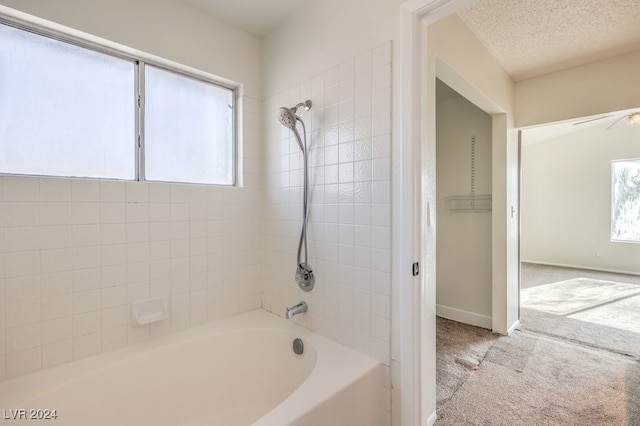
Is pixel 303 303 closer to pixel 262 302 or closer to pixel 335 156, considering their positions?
pixel 262 302

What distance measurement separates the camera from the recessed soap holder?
151cm

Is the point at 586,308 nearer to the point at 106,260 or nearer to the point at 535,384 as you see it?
the point at 535,384

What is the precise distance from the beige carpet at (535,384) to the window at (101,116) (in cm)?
215

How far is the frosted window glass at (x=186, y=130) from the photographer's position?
167cm

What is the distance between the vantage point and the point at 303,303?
1.69 m

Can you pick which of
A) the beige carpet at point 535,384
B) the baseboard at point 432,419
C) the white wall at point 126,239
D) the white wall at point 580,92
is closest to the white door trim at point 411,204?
the baseboard at point 432,419

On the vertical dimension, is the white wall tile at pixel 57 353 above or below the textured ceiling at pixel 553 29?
below

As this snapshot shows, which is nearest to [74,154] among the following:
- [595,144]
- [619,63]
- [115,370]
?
[115,370]

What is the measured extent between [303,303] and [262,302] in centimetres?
51

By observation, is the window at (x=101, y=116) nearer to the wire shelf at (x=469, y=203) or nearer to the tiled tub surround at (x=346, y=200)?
the tiled tub surround at (x=346, y=200)

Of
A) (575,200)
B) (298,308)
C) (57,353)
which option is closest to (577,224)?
(575,200)

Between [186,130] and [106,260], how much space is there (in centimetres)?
89

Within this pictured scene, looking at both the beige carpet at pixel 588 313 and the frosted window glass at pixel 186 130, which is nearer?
the frosted window glass at pixel 186 130

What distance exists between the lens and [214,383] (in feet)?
5.18
